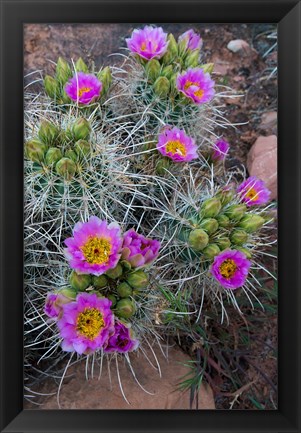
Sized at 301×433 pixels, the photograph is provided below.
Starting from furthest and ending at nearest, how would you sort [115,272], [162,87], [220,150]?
[220,150] → [162,87] → [115,272]

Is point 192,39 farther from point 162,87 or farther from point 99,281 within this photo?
point 99,281

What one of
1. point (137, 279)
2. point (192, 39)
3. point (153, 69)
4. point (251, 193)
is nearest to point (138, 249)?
point (137, 279)

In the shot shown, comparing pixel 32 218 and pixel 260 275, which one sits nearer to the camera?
pixel 32 218

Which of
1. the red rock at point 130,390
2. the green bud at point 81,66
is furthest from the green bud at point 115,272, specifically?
the green bud at point 81,66

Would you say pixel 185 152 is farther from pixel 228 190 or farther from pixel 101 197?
pixel 101 197

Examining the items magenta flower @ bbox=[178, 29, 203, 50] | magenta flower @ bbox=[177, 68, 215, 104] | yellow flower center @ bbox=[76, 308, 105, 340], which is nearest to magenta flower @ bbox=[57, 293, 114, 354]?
yellow flower center @ bbox=[76, 308, 105, 340]

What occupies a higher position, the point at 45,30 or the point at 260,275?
the point at 45,30
